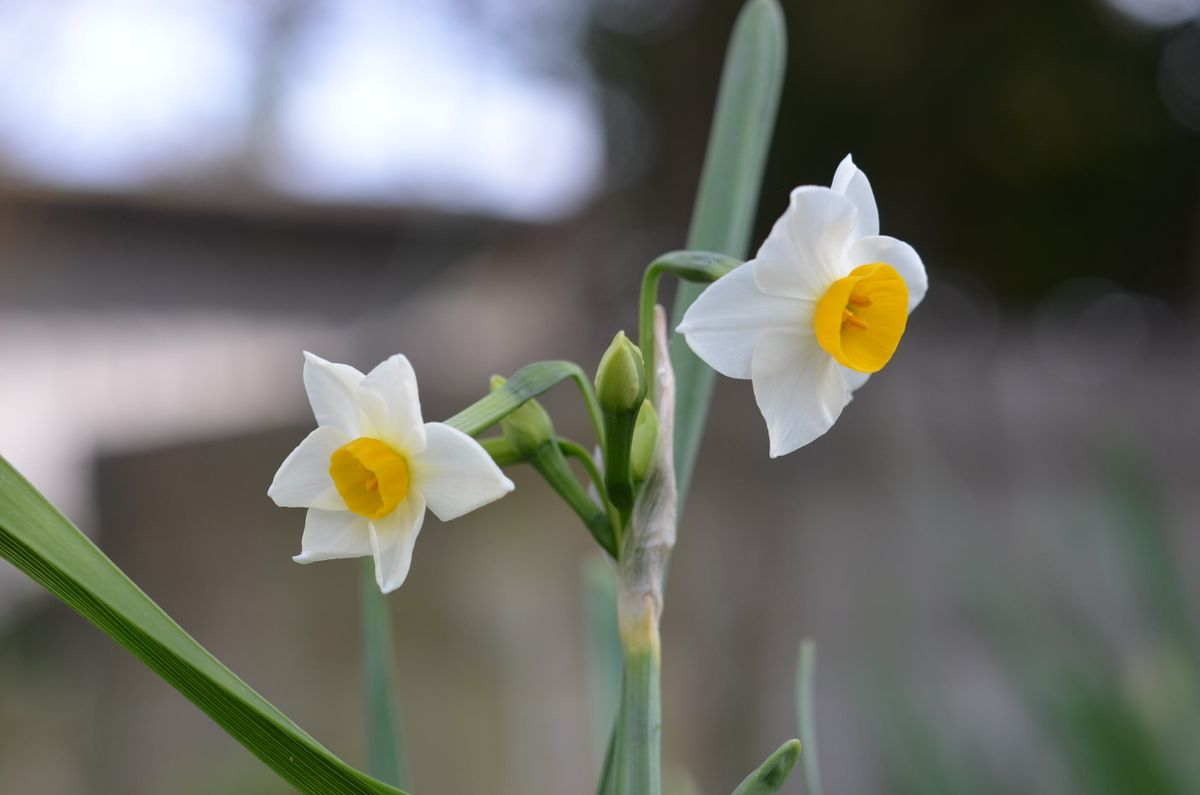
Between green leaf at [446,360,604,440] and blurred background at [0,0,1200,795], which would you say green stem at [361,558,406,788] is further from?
blurred background at [0,0,1200,795]

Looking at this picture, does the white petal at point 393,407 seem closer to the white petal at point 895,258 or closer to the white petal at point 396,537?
the white petal at point 396,537

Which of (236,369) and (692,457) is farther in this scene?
(236,369)

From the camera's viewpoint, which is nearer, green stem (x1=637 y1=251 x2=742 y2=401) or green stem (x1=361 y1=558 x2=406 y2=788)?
green stem (x1=637 y1=251 x2=742 y2=401)

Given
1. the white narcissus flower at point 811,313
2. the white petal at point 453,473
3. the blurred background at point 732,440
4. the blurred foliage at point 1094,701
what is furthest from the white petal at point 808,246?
the blurred background at point 732,440

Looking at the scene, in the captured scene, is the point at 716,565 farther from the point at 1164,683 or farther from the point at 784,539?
the point at 1164,683

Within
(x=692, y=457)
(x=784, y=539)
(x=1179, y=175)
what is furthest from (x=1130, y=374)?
(x=692, y=457)

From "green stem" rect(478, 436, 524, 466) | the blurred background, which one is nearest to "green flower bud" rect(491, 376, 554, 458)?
"green stem" rect(478, 436, 524, 466)

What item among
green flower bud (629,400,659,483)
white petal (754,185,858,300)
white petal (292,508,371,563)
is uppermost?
white petal (754,185,858,300)
